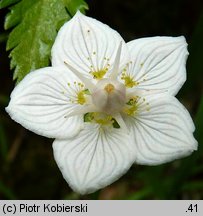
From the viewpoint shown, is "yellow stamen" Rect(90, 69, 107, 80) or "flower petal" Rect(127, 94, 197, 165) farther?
"yellow stamen" Rect(90, 69, 107, 80)

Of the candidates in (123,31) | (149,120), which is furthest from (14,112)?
(123,31)

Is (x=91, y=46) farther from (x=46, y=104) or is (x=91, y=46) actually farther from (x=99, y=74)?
(x=46, y=104)

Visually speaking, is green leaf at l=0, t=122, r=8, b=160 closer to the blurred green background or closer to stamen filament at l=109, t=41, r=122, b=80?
the blurred green background

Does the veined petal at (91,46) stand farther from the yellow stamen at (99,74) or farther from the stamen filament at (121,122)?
the stamen filament at (121,122)

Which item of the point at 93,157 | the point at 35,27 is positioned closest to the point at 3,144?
the point at 35,27

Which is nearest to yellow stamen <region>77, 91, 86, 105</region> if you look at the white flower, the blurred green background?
the white flower

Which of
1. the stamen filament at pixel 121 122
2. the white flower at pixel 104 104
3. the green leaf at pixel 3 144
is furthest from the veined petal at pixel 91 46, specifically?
the green leaf at pixel 3 144
